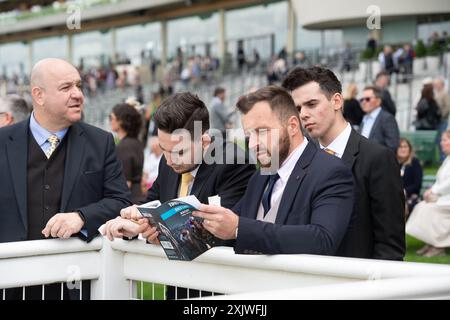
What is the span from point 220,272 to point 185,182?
943mm

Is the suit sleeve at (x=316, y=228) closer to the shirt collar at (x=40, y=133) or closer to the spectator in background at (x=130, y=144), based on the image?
the shirt collar at (x=40, y=133)

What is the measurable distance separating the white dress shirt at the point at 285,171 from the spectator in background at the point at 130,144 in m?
4.29

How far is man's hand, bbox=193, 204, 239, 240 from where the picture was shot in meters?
2.70

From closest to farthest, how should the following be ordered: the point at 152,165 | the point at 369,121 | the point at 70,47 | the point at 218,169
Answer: the point at 218,169 < the point at 369,121 < the point at 152,165 < the point at 70,47

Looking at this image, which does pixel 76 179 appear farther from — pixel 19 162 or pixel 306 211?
pixel 306 211

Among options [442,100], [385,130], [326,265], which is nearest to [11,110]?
[326,265]

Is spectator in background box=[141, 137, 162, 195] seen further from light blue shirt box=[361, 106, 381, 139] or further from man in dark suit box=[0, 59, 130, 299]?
man in dark suit box=[0, 59, 130, 299]

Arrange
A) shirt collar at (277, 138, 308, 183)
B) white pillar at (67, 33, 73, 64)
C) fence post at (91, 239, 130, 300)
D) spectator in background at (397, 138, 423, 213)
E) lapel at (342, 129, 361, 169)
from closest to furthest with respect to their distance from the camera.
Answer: shirt collar at (277, 138, 308, 183)
fence post at (91, 239, 130, 300)
lapel at (342, 129, 361, 169)
spectator in background at (397, 138, 423, 213)
white pillar at (67, 33, 73, 64)

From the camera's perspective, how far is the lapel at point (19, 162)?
3.68 m

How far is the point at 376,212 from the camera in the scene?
3.51 meters

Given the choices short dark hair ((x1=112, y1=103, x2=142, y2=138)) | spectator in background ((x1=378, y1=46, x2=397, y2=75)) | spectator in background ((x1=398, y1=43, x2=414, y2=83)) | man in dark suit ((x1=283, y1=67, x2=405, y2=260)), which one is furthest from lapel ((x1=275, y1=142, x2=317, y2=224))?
spectator in background ((x1=378, y1=46, x2=397, y2=75))

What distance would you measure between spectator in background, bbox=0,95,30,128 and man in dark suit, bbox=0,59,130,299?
62.8 inches

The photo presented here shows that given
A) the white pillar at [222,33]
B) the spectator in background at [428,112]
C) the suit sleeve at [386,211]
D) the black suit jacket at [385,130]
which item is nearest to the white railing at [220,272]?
the suit sleeve at [386,211]

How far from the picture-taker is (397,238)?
137 inches
